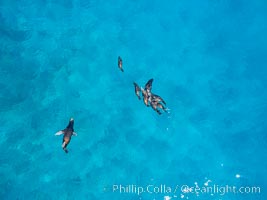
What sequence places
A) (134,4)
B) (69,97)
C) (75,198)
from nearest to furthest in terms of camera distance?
1. (75,198)
2. (69,97)
3. (134,4)

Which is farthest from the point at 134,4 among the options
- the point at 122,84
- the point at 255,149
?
the point at 255,149

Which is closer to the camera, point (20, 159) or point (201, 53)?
point (20, 159)

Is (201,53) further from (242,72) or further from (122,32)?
(122,32)

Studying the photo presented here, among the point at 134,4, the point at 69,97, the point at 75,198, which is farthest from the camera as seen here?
the point at 134,4

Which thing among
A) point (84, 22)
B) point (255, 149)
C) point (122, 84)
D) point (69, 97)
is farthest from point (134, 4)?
point (255, 149)

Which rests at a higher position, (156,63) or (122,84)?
(156,63)

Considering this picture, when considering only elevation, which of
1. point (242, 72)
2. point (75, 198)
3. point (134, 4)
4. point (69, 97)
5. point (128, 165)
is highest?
point (134, 4)
